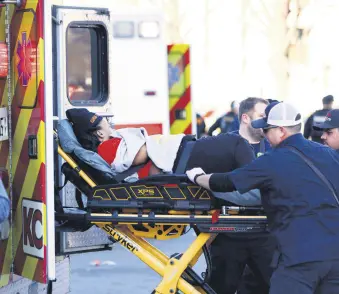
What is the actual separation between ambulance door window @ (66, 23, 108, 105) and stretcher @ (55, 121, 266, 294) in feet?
3.94

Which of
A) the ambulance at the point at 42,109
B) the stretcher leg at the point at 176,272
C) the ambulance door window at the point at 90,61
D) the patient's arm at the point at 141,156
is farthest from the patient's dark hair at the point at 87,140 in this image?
the stretcher leg at the point at 176,272

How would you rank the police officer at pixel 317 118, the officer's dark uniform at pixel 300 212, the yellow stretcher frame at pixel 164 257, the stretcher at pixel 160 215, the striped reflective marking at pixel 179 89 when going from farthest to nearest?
the striped reflective marking at pixel 179 89, the police officer at pixel 317 118, the yellow stretcher frame at pixel 164 257, the stretcher at pixel 160 215, the officer's dark uniform at pixel 300 212

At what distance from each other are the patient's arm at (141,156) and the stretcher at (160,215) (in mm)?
144

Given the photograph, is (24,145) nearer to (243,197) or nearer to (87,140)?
(87,140)

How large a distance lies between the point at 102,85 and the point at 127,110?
390 cm

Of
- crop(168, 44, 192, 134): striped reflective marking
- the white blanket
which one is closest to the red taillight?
the white blanket

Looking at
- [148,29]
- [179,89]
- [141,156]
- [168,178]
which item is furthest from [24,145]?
[179,89]

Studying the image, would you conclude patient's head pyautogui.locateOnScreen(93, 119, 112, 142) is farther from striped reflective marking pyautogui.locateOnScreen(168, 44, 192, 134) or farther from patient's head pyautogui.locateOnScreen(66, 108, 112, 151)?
striped reflective marking pyautogui.locateOnScreen(168, 44, 192, 134)

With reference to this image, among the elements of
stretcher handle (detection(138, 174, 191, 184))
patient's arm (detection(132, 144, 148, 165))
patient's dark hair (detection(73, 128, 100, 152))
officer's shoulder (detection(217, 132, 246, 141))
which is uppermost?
officer's shoulder (detection(217, 132, 246, 141))

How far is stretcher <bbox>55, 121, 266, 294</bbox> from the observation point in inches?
226

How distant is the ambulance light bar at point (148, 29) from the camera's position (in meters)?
11.1

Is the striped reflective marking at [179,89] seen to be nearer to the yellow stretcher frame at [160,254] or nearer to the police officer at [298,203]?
the yellow stretcher frame at [160,254]

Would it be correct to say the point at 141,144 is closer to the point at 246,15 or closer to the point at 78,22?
the point at 78,22

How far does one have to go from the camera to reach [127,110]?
11227 millimetres
